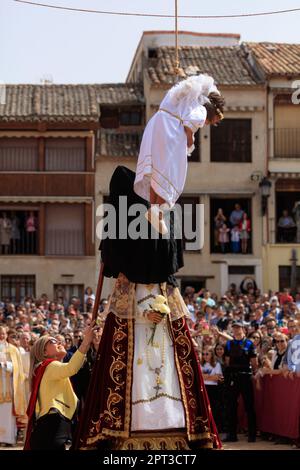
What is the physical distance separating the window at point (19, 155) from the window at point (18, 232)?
4.66ft

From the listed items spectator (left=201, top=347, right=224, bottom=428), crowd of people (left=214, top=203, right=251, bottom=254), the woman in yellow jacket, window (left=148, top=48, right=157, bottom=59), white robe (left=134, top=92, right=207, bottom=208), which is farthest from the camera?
window (left=148, top=48, right=157, bottom=59)

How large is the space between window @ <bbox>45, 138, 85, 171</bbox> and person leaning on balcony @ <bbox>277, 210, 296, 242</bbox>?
258 inches

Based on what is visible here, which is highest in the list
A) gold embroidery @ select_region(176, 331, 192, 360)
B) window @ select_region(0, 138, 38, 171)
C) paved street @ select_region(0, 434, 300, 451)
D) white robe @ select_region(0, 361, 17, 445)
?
window @ select_region(0, 138, 38, 171)

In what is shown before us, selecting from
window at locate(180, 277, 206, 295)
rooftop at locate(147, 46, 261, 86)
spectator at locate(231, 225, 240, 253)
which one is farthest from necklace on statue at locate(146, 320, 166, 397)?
rooftop at locate(147, 46, 261, 86)

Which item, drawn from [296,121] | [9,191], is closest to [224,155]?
[296,121]

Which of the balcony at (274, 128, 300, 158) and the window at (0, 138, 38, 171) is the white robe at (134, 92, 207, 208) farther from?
the window at (0, 138, 38, 171)

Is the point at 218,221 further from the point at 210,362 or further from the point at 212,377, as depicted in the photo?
the point at 212,377

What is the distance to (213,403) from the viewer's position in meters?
16.0

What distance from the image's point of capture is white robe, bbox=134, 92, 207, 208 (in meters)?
7.80

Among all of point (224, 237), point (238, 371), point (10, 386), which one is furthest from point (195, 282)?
point (10, 386)

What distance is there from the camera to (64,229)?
33781mm

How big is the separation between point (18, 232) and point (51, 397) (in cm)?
2572

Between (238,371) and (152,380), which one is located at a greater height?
(152,380)

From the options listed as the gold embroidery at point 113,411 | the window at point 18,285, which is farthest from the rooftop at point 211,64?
the gold embroidery at point 113,411
